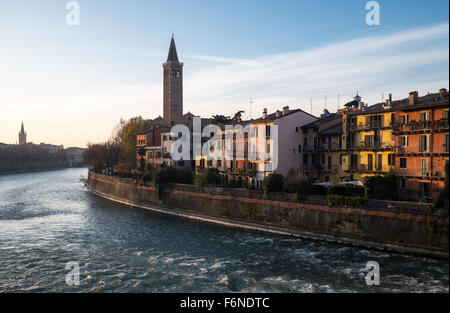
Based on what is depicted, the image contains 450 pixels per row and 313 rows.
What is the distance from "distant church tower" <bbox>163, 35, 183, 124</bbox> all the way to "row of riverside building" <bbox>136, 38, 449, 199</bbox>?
45750 mm

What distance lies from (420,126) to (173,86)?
80.5m

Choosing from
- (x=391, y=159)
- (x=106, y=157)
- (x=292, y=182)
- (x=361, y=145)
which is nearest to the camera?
(x=391, y=159)

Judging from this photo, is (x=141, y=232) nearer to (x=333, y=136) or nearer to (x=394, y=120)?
(x=333, y=136)

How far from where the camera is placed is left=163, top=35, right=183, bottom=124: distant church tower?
103 meters

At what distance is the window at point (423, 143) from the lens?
103ft

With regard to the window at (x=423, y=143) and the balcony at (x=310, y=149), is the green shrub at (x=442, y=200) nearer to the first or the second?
the window at (x=423, y=143)

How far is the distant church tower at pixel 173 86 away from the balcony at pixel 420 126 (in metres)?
74.7

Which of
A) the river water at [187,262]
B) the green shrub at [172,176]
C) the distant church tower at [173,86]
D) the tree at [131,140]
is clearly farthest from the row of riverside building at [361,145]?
the distant church tower at [173,86]

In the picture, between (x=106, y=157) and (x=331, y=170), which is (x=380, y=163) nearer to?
(x=331, y=170)

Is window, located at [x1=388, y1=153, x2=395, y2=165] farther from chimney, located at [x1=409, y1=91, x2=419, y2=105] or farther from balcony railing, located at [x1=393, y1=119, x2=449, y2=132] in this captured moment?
chimney, located at [x1=409, y1=91, x2=419, y2=105]

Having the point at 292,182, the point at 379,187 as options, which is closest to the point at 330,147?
the point at 292,182

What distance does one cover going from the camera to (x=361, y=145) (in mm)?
39344

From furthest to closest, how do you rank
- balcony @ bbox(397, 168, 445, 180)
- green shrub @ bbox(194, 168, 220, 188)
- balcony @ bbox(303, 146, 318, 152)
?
balcony @ bbox(303, 146, 318, 152), green shrub @ bbox(194, 168, 220, 188), balcony @ bbox(397, 168, 445, 180)

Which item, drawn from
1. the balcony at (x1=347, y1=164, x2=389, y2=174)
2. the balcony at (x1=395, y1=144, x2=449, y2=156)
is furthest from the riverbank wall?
the balcony at (x1=347, y1=164, x2=389, y2=174)
